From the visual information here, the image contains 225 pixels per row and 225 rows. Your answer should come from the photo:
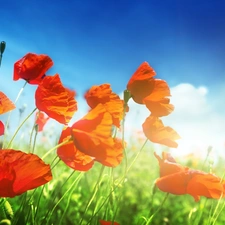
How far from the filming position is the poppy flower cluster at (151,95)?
33.3 inches

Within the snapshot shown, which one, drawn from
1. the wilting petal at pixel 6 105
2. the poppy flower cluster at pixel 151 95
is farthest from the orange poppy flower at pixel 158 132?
the wilting petal at pixel 6 105

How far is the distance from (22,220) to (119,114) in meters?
0.36

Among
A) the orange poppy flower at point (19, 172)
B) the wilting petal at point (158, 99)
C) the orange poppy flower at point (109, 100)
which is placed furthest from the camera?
the wilting petal at point (158, 99)

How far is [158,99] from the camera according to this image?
86 centimetres

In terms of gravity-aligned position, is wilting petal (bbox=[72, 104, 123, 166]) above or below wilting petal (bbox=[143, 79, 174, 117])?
below

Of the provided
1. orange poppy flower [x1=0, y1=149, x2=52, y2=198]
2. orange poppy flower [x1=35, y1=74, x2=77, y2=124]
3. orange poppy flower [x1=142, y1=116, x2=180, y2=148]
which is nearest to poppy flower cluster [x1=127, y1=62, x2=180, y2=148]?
orange poppy flower [x1=142, y1=116, x2=180, y2=148]

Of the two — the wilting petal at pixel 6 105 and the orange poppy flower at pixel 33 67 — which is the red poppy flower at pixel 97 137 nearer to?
the wilting petal at pixel 6 105

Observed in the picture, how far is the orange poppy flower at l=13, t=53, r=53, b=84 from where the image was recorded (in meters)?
0.88

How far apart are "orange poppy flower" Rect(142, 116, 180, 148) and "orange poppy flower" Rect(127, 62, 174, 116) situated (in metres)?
0.03

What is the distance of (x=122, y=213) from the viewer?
84.9 inches

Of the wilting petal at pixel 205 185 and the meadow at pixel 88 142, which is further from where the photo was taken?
the wilting petal at pixel 205 185

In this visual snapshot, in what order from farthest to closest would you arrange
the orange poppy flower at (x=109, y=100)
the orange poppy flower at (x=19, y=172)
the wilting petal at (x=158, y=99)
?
the wilting petal at (x=158, y=99), the orange poppy flower at (x=109, y=100), the orange poppy flower at (x=19, y=172)

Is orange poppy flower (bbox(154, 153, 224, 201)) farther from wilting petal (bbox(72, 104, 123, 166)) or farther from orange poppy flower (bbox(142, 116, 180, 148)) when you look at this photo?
wilting petal (bbox(72, 104, 123, 166))

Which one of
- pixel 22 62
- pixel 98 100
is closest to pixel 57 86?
pixel 98 100
